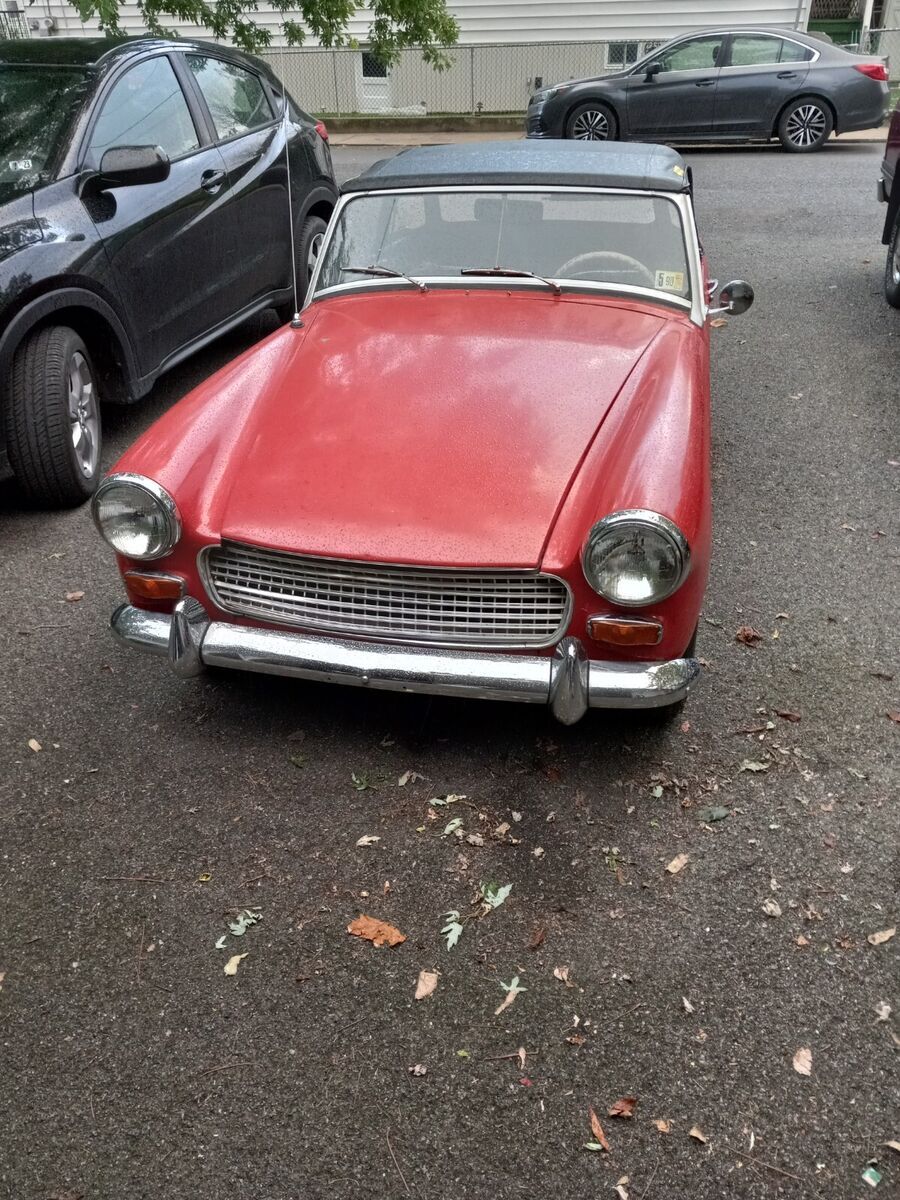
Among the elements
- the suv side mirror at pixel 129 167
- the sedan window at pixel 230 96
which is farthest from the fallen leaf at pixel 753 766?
the sedan window at pixel 230 96

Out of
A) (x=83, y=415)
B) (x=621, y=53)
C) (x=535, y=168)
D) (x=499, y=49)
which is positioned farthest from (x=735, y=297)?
(x=621, y=53)

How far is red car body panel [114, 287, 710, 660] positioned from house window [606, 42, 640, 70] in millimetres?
17290

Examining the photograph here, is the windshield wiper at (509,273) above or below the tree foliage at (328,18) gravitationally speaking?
below

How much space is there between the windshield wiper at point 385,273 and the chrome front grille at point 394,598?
1664 mm

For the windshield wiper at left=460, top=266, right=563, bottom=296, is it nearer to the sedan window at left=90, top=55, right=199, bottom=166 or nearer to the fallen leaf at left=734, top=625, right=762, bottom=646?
the fallen leaf at left=734, top=625, right=762, bottom=646

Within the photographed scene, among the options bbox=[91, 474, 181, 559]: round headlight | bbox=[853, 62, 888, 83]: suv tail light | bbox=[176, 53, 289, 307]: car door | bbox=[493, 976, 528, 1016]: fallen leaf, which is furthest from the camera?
bbox=[853, 62, 888, 83]: suv tail light

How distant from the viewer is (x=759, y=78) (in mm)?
13438

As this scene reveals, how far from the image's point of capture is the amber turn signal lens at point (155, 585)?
322 cm

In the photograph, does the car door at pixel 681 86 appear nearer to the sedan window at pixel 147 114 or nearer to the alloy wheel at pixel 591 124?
the alloy wheel at pixel 591 124

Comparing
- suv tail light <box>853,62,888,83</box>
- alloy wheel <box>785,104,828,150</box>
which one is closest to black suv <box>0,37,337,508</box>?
alloy wheel <box>785,104,828,150</box>

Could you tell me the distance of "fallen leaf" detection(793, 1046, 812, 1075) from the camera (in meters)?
2.32

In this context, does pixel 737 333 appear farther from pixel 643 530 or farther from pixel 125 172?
pixel 643 530

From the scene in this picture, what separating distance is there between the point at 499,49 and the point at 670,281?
1690 cm

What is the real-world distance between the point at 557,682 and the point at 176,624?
3.88 ft
